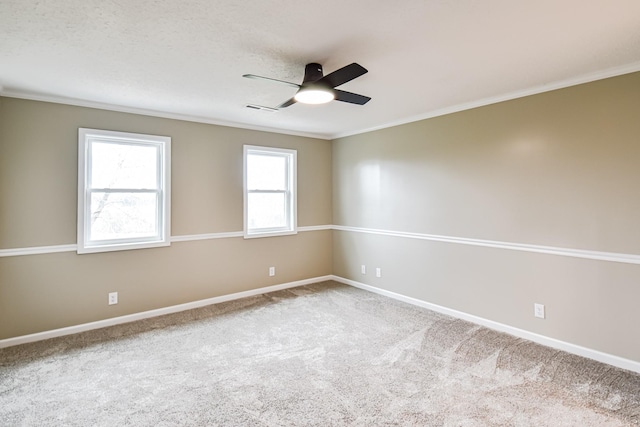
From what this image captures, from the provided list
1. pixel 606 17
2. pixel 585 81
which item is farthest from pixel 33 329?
pixel 585 81

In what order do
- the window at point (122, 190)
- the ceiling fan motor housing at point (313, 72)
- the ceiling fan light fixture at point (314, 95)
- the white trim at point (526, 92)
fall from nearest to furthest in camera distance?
1. the ceiling fan light fixture at point (314, 95)
2. the ceiling fan motor housing at point (313, 72)
3. the white trim at point (526, 92)
4. the window at point (122, 190)

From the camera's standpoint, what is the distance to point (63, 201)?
341 cm

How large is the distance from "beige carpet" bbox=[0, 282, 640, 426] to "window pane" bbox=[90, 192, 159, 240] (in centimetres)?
105

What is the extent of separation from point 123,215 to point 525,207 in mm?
4383

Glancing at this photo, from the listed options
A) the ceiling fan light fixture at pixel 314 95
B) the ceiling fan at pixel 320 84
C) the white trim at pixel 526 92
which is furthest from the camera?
the white trim at pixel 526 92

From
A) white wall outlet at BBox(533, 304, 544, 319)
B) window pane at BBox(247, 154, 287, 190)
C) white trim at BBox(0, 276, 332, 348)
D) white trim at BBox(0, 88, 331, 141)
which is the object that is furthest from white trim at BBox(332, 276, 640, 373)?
white trim at BBox(0, 88, 331, 141)

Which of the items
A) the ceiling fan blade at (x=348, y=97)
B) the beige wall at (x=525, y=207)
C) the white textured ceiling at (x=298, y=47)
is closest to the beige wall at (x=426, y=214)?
the beige wall at (x=525, y=207)

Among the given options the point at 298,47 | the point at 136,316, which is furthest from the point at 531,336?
the point at 136,316

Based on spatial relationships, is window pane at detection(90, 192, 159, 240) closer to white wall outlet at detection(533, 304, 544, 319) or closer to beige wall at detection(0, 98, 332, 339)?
beige wall at detection(0, 98, 332, 339)

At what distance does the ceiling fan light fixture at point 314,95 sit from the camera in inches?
94.3

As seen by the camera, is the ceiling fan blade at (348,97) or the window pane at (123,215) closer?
the ceiling fan blade at (348,97)

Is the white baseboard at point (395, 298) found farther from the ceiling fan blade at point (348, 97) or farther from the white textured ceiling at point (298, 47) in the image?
the ceiling fan blade at point (348, 97)

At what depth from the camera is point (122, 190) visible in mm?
3766

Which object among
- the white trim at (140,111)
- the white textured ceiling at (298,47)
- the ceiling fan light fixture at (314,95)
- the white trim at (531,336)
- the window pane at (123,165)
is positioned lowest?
the white trim at (531,336)
